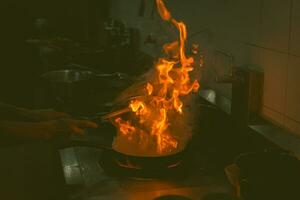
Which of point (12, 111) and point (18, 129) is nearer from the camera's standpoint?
point (18, 129)

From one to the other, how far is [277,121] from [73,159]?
790 millimetres

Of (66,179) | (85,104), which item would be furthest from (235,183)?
(85,104)

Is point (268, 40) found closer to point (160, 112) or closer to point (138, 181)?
point (160, 112)

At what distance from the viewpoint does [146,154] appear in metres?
1.45

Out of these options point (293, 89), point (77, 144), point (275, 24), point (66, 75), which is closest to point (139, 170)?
point (77, 144)

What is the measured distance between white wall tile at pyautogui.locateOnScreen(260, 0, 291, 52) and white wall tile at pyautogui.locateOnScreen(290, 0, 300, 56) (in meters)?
0.03

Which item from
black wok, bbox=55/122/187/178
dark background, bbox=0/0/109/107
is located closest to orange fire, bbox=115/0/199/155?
black wok, bbox=55/122/187/178

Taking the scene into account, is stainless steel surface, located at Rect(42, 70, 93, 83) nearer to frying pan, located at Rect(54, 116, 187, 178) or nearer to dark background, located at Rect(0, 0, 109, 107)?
frying pan, located at Rect(54, 116, 187, 178)

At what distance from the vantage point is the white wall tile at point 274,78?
5.22ft

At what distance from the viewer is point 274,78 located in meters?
1.65

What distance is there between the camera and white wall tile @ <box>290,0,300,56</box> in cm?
146

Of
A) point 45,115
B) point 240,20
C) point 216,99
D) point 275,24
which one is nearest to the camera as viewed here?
point 275,24

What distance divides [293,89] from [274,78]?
0.13 m

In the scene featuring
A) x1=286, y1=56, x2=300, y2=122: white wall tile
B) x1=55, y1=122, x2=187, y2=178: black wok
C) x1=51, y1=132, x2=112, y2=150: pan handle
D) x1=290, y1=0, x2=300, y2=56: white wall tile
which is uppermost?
x1=290, y1=0, x2=300, y2=56: white wall tile
